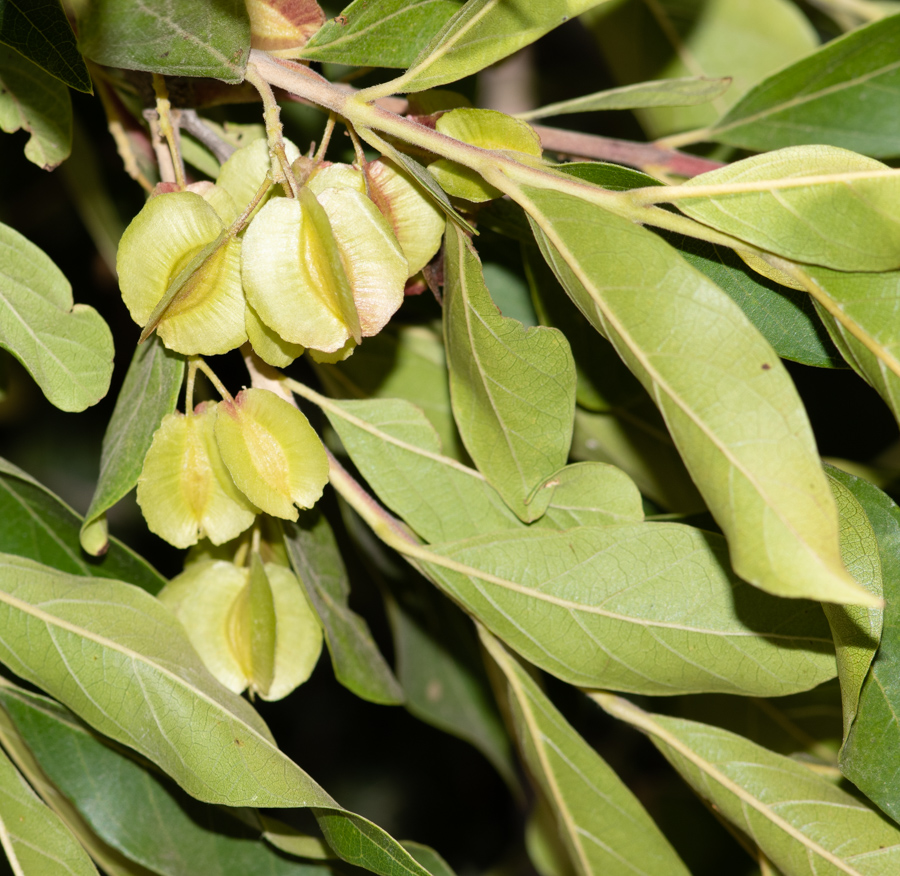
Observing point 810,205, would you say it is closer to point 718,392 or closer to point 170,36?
point 718,392

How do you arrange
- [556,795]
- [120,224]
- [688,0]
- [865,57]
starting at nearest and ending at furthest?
1. [556,795]
2. [865,57]
3. [120,224]
4. [688,0]

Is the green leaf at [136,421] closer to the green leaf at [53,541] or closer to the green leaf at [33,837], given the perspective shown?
the green leaf at [53,541]

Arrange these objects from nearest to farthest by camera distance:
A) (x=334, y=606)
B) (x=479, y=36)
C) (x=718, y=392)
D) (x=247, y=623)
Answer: (x=718, y=392) → (x=479, y=36) → (x=247, y=623) → (x=334, y=606)

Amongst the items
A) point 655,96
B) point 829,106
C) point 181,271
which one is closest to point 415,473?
point 181,271

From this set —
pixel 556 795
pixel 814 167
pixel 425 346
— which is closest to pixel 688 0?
pixel 425 346

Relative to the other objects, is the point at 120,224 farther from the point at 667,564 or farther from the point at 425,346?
the point at 667,564

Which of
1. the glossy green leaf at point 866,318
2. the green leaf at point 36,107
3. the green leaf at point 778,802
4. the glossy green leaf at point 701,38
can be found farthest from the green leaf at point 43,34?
the glossy green leaf at point 701,38

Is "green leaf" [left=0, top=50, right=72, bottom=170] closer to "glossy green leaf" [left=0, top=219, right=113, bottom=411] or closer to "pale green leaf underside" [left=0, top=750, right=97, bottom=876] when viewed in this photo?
"glossy green leaf" [left=0, top=219, right=113, bottom=411]
